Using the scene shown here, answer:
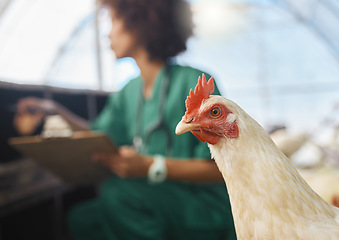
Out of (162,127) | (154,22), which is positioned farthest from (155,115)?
(154,22)

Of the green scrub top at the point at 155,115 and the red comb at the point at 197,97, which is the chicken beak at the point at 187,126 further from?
the green scrub top at the point at 155,115

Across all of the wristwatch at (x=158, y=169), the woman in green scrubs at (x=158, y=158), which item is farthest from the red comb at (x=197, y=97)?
the wristwatch at (x=158, y=169)

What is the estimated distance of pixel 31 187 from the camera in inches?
49.0


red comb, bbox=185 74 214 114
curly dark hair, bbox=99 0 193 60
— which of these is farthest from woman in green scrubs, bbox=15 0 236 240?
red comb, bbox=185 74 214 114

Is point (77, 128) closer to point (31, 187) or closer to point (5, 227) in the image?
point (31, 187)

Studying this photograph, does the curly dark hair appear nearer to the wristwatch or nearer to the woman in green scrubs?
the woman in green scrubs

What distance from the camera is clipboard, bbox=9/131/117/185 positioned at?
78cm

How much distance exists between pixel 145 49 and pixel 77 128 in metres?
0.45

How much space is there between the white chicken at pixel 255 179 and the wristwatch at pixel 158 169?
1.35ft

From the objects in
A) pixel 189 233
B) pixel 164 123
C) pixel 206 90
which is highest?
pixel 206 90

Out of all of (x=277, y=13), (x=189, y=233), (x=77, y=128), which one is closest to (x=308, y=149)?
(x=189, y=233)

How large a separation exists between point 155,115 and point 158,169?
16 cm

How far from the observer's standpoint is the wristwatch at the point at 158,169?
728mm

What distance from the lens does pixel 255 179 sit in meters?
0.30
